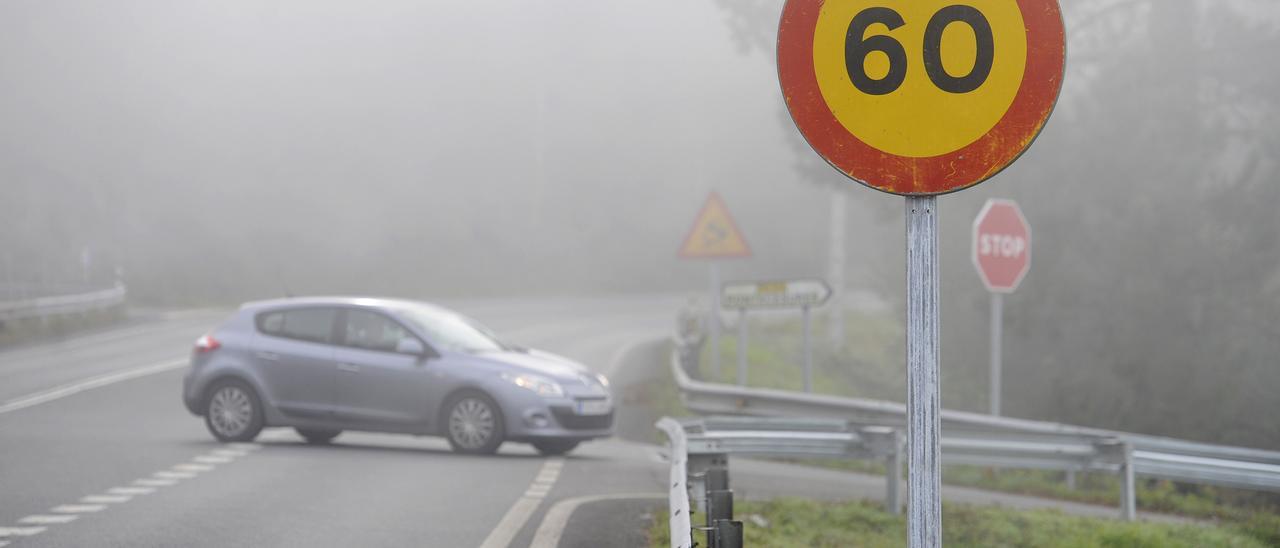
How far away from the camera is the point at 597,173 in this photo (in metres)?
72.8

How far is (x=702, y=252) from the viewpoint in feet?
64.3

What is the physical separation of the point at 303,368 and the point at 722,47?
68573 millimetres

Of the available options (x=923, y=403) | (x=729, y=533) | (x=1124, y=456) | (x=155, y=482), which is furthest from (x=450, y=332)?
(x=923, y=403)

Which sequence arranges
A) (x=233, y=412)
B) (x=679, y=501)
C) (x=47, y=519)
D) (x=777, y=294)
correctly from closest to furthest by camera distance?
(x=679, y=501) < (x=47, y=519) < (x=233, y=412) < (x=777, y=294)

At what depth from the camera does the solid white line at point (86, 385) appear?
18422mm

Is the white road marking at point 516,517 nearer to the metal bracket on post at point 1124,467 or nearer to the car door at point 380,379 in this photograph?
the car door at point 380,379

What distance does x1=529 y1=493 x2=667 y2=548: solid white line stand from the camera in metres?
8.17

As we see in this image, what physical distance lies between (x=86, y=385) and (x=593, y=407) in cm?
997

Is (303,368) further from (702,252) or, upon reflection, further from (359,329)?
(702,252)

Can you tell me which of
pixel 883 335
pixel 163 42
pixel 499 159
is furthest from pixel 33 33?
pixel 883 335

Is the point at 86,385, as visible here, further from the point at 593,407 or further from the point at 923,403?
the point at 923,403

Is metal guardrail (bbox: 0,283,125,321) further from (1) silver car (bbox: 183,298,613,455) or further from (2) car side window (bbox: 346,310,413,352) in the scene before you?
(2) car side window (bbox: 346,310,413,352)

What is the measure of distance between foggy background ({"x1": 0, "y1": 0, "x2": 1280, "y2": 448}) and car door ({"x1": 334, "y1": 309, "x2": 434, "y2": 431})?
1139cm

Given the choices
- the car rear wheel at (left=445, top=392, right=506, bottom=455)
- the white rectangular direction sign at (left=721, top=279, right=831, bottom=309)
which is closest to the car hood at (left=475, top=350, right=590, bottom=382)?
the car rear wheel at (left=445, top=392, right=506, bottom=455)
